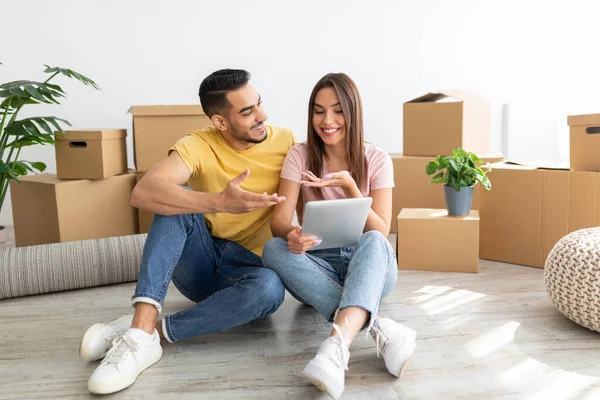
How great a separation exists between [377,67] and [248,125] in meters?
2.24

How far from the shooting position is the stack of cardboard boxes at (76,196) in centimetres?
264

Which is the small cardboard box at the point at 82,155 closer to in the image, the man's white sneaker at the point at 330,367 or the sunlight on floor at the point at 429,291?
the sunlight on floor at the point at 429,291

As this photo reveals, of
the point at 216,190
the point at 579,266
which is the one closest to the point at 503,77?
the point at 579,266

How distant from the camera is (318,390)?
1.41 meters

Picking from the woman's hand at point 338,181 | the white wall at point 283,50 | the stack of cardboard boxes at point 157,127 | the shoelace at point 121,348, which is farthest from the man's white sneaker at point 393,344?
the white wall at point 283,50

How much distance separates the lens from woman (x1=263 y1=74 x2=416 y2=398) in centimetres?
143

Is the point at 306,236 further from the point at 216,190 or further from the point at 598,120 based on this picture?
the point at 598,120

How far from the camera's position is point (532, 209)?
2.49m

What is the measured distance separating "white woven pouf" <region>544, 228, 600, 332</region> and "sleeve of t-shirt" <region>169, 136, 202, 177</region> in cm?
111

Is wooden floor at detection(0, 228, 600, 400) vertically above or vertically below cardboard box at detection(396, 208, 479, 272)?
below

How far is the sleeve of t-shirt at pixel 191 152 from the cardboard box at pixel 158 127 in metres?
1.12

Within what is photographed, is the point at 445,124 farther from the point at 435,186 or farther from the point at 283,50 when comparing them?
the point at 283,50

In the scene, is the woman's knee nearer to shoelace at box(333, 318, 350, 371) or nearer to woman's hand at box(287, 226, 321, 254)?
woman's hand at box(287, 226, 321, 254)

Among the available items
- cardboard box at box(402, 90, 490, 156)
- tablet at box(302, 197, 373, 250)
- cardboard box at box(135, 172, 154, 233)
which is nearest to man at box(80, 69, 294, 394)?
tablet at box(302, 197, 373, 250)
